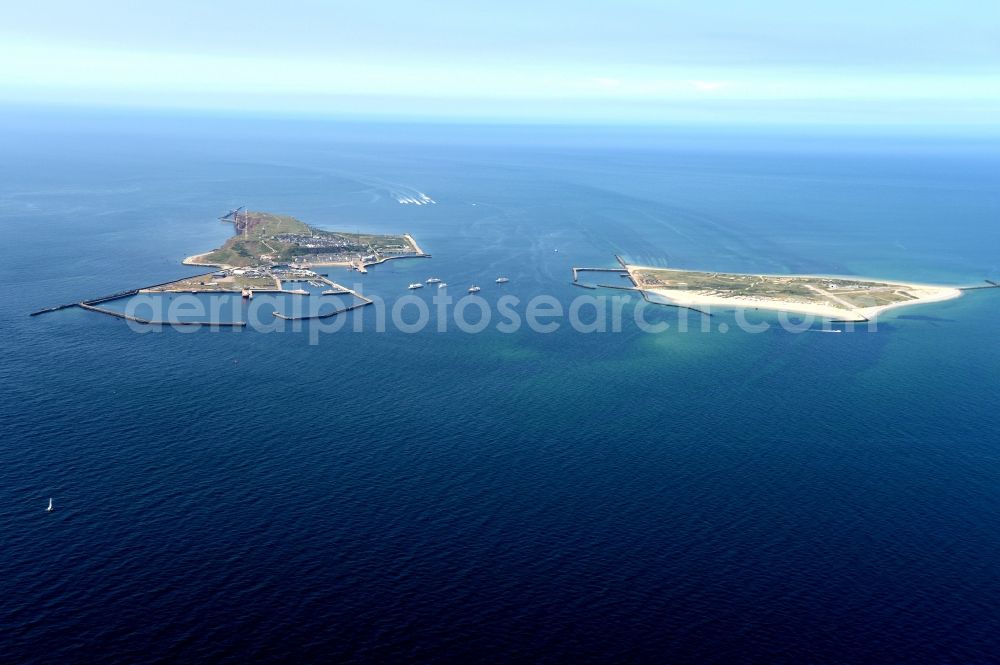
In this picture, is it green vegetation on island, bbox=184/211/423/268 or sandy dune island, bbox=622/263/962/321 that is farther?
green vegetation on island, bbox=184/211/423/268

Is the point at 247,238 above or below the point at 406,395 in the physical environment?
above

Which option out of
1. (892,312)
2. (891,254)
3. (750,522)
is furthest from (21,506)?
(891,254)

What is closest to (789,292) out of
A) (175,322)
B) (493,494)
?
(493,494)

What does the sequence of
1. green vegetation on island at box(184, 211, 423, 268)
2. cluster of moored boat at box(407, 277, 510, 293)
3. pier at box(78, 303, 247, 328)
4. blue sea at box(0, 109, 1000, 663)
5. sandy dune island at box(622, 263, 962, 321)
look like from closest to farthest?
blue sea at box(0, 109, 1000, 663) < pier at box(78, 303, 247, 328) < sandy dune island at box(622, 263, 962, 321) < cluster of moored boat at box(407, 277, 510, 293) < green vegetation on island at box(184, 211, 423, 268)

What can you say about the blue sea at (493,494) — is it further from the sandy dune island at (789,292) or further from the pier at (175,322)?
the sandy dune island at (789,292)

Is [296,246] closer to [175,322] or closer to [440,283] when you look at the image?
[440,283]

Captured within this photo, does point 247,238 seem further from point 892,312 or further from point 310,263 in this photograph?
point 892,312

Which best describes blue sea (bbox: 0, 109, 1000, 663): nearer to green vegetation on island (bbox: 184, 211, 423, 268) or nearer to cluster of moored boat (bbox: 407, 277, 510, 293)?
cluster of moored boat (bbox: 407, 277, 510, 293)

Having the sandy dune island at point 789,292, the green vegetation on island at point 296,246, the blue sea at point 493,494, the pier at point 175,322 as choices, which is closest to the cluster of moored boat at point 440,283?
the green vegetation on island at point 296,246

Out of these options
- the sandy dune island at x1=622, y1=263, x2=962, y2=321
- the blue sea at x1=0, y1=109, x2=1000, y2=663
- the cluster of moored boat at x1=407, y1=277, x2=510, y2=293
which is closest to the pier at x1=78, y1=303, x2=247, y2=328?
the blue sea at x1=0, y1=109, x2=1000, y2=663

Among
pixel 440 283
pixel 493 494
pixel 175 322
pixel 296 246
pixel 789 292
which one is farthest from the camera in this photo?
pixel 296 246

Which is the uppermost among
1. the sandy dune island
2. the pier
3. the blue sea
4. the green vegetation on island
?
the green vegetation on island
